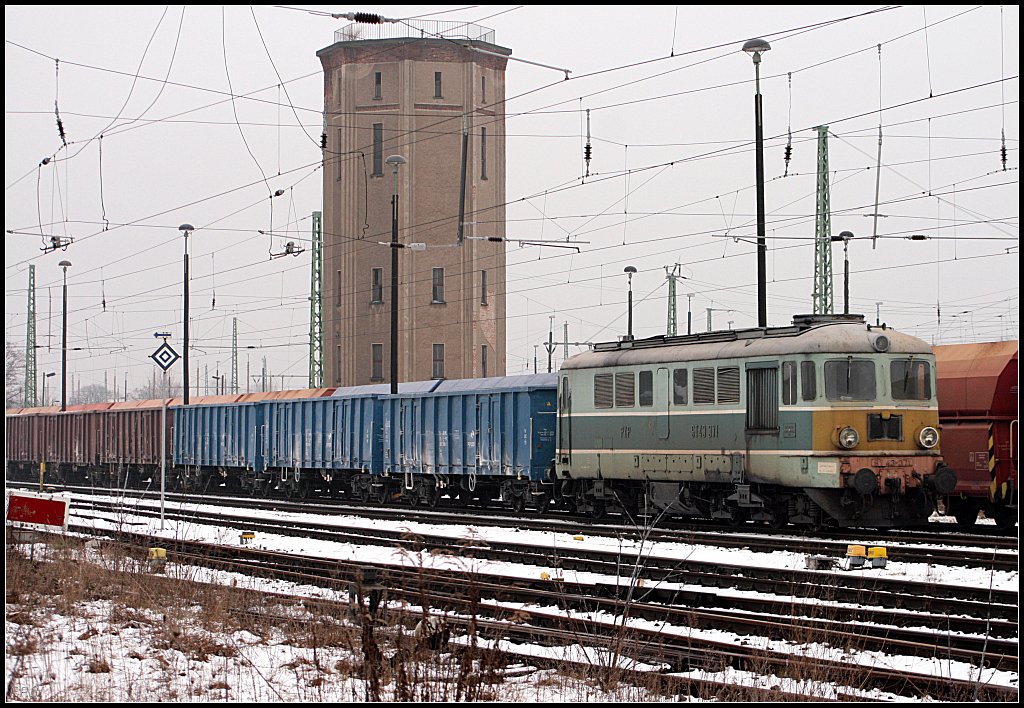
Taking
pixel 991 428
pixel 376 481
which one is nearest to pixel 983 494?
pixel 991 428

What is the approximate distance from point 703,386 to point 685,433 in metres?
0.94

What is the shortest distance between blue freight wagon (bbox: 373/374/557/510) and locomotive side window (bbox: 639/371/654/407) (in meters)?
4.88

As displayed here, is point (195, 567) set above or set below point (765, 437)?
below

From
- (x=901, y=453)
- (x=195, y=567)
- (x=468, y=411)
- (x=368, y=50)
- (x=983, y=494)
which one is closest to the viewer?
(x=195, y=567)

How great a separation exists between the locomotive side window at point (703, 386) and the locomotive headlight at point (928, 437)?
3.46m

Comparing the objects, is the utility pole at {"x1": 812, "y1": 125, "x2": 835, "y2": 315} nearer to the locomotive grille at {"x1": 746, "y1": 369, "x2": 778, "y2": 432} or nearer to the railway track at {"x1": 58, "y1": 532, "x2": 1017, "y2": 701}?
the locomotive grille at {"x1": 746, "y1": 369, "x2": 778, "y2": 432}

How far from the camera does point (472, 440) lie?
29.5 meters

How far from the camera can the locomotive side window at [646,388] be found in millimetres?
22719

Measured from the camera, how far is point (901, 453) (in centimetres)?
1973

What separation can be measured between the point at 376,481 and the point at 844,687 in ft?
82.1

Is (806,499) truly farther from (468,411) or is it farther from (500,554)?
(468,411)

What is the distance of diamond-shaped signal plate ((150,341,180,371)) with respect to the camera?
2427 centimetres

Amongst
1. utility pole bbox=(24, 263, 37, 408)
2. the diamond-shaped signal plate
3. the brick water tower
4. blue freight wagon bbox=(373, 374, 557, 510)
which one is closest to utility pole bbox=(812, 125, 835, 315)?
blue freight wagon bbox=(373, 374, 557, 510)

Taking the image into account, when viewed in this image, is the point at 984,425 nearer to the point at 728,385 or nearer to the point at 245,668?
the point at 728,385
